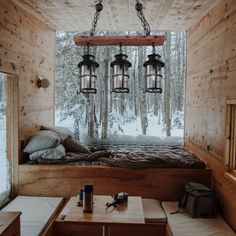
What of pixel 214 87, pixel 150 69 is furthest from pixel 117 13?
pixel 150 69

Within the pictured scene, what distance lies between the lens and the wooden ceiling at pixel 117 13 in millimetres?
3557

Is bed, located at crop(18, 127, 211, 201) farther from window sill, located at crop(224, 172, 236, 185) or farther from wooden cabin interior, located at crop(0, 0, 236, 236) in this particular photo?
window sill, located at crop(224, 172, 236, 185)

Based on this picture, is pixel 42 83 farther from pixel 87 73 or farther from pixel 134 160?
pixel 87 73

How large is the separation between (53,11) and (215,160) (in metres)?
2.64

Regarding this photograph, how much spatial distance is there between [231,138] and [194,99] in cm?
156

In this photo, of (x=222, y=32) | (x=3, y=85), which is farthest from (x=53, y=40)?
(x=222, y=32)

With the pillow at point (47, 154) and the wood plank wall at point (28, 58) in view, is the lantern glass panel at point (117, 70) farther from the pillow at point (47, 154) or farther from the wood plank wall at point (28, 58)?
the pillow at point (47, 154)

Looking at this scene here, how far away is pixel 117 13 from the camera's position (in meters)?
4.03

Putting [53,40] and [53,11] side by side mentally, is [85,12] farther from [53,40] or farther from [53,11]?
[53,40]

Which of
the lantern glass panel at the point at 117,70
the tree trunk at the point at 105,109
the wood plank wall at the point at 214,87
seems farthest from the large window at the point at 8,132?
the wood plank wall at the point at 214,87

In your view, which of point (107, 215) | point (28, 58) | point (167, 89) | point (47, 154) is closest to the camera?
point (107, 215)

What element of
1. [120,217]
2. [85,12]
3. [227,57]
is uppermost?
[85,12]

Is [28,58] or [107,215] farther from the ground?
[28,58]

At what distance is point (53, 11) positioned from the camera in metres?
3.98
